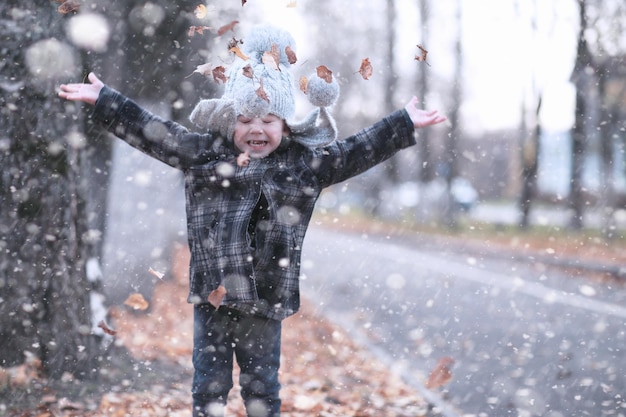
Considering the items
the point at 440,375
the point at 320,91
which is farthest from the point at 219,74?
the point at 440,375

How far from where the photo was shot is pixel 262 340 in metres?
3.39

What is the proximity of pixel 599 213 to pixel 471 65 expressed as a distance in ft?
21.6

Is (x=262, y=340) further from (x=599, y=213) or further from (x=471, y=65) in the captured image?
(x=471, y=65)

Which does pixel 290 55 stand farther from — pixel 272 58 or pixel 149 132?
pixel 149 132

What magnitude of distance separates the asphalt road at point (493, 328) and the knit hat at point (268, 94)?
2.29 metres

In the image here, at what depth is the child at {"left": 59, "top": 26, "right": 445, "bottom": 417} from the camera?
3.25 meters

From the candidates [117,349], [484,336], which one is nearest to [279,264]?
[117,349]

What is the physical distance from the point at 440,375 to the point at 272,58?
124 inches

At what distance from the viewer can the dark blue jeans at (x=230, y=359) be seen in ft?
11.0

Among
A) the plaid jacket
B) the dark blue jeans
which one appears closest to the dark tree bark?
the plaid jacket

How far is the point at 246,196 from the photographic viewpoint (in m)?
3.27

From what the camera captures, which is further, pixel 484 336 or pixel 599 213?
pixel 599 213

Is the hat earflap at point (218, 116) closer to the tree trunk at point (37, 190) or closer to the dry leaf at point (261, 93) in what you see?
the dry leaf at point (261, 93)

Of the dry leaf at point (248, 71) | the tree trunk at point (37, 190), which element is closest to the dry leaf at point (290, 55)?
the dry leaf at point (248, 71)
